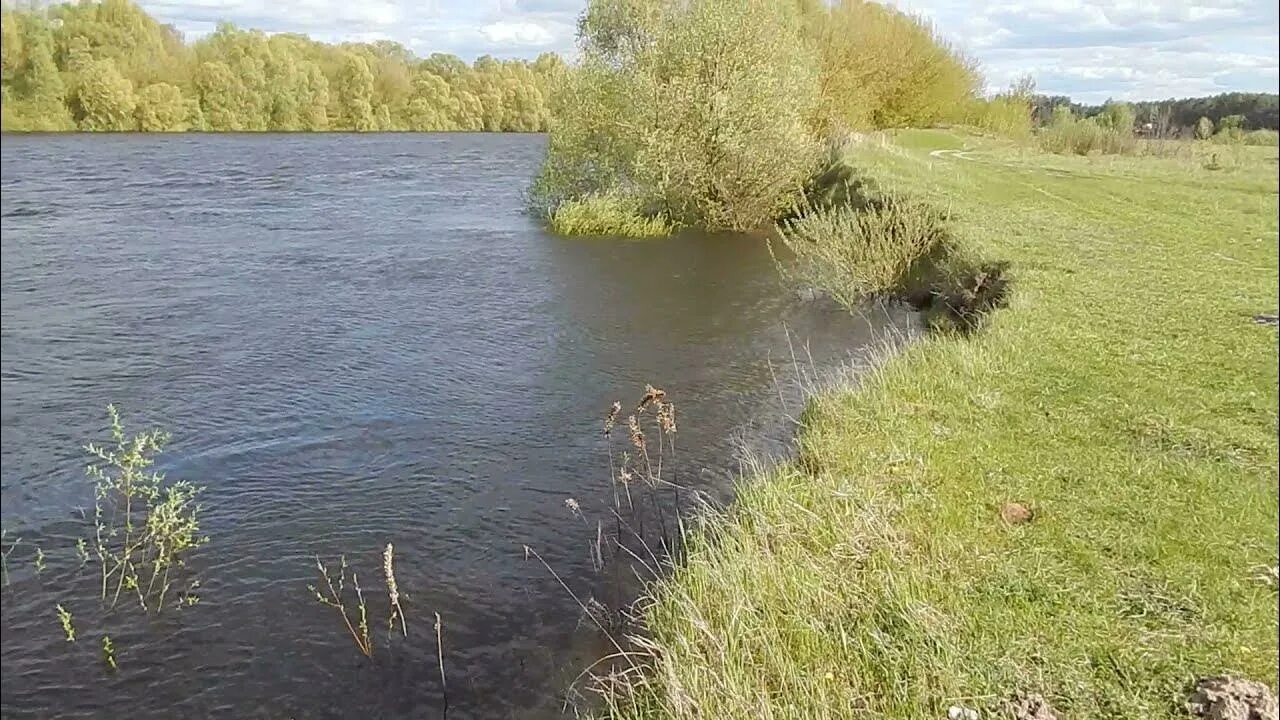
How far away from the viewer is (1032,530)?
644cm

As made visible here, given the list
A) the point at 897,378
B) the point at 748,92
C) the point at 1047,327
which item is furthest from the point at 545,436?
the point at 748,92

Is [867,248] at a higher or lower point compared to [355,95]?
lower

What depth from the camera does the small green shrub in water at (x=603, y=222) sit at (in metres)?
26.7

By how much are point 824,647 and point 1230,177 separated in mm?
3438

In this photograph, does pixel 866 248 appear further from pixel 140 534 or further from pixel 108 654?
pixel 108 654

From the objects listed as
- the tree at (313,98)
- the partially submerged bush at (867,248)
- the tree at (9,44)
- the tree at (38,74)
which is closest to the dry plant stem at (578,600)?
the tree at (38,74)

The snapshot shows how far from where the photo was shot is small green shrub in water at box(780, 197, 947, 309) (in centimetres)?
1616

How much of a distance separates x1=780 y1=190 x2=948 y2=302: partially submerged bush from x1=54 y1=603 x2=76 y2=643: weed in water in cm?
1159

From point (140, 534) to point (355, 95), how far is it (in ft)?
212

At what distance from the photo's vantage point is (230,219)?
2591cm

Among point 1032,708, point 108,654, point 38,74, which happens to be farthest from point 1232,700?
point 108,654

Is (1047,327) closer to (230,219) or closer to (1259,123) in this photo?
(1259,123)

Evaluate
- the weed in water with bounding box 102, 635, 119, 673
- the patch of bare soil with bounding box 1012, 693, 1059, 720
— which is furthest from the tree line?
the patch of bare soil with bounding box 1012, 693, 1059, 720

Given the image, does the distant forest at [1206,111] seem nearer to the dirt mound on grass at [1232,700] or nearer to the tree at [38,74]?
the dirt mound on grass at [1232,700]
